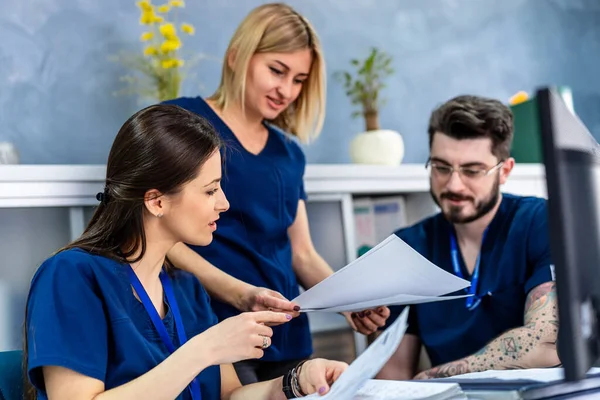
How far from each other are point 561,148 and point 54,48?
5.38 ft

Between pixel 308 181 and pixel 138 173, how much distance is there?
0.91 m

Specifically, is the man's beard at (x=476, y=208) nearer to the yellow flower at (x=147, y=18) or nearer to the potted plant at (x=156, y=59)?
the potted plant at (x=156, y=59)

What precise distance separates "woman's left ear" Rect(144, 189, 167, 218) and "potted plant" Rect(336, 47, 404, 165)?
1.16 metres

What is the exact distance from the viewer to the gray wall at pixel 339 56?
79.2 inches

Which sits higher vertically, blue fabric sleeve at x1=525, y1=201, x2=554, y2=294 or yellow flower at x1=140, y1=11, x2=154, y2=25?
yellow flower at x1=140, y1=11, x2=154, y2=25

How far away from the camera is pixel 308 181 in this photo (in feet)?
6.91

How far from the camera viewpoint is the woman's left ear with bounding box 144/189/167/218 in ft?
4.15

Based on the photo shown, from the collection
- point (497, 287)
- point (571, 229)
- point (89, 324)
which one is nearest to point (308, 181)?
point (497, 287)

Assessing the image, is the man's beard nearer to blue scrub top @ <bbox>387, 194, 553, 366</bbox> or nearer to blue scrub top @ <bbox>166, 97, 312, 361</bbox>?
blue scrub top @ <bbox>387, 194, 553, 366</bbox>

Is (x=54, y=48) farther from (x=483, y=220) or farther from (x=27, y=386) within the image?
(x=483, y=220)

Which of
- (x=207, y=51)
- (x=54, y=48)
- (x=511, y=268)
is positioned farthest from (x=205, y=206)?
(x=207, y=51)

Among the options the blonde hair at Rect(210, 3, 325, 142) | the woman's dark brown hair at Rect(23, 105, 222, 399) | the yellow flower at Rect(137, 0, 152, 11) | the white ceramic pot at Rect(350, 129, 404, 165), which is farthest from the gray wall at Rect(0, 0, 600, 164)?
the woman's dark brown hair at Rect(23, 105, 222, 399)

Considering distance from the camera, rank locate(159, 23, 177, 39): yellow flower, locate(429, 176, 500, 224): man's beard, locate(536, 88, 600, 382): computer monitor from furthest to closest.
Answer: locate(159, 23, 177, 39): yellow flower, locate(429, 176, 500, 224): man's beard, locate(536, 88, 600, 382): computer monitor

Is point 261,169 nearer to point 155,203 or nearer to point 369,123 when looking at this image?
point 155,203
